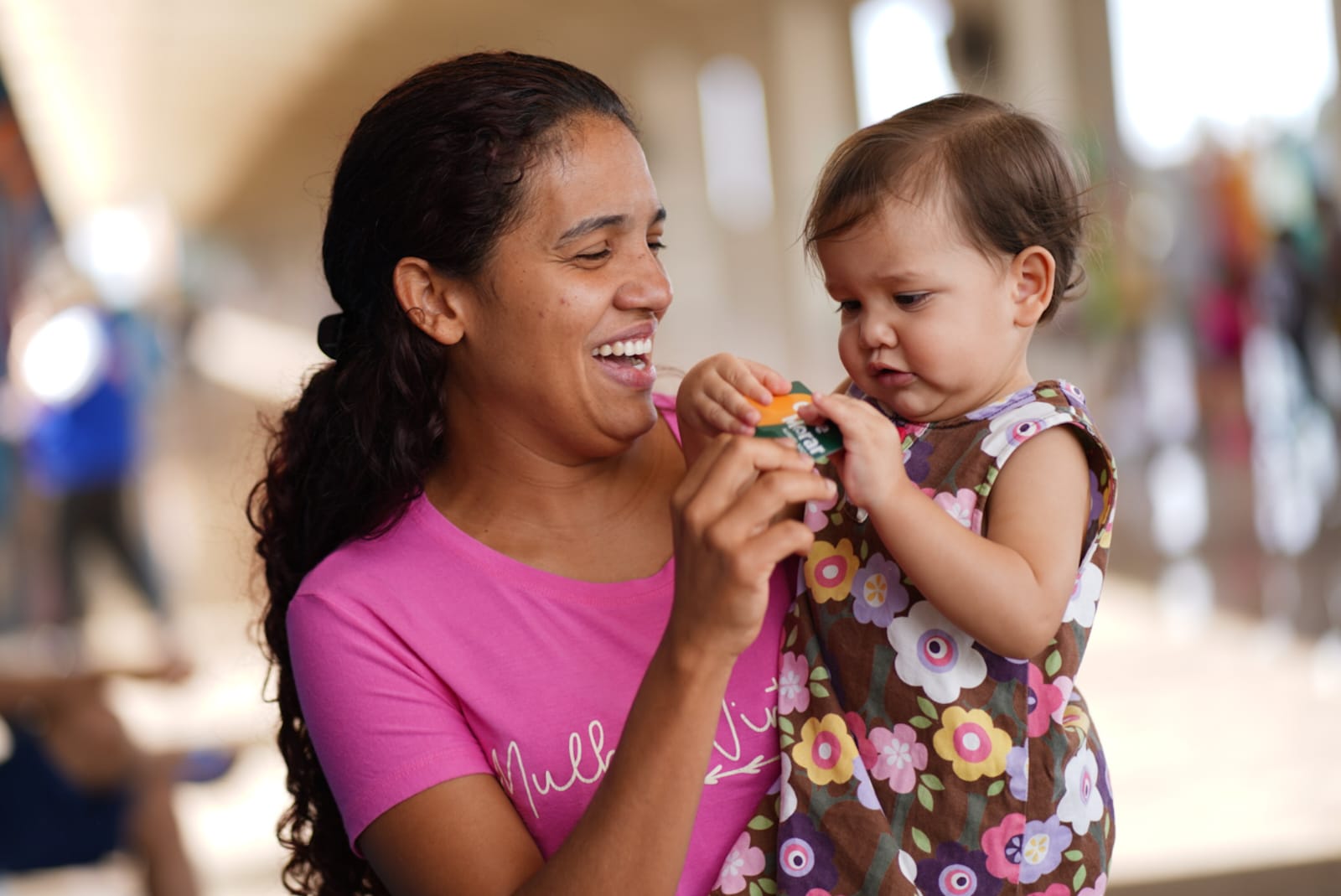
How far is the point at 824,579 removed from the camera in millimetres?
1543

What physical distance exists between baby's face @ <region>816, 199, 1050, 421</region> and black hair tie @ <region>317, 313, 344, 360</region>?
625mm

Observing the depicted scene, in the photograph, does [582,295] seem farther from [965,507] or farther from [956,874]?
[956,874]

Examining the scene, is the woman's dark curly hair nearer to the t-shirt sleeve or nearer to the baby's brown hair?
the t-shirt sleeve

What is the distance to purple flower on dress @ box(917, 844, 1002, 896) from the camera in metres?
1.45

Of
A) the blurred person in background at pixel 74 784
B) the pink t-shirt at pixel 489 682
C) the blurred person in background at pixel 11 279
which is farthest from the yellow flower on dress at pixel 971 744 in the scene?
the blurred person in background at pixel 11 279

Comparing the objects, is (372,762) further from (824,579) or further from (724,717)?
(824,579)

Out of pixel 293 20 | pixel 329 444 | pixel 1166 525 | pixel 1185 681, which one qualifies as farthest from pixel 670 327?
pixel 329 444

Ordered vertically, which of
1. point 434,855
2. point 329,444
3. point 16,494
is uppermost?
point 329,444

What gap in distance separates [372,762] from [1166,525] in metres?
6.88

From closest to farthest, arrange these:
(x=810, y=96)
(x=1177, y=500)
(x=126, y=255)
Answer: (x=1177, y=500) < (x=126, y=255) < (x=810, y=96)

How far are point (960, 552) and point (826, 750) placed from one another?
290 millimetres

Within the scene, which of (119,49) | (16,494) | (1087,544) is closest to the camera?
(1087,544)

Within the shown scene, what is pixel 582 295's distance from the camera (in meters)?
1.57

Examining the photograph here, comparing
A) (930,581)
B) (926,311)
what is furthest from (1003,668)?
(926,311)
